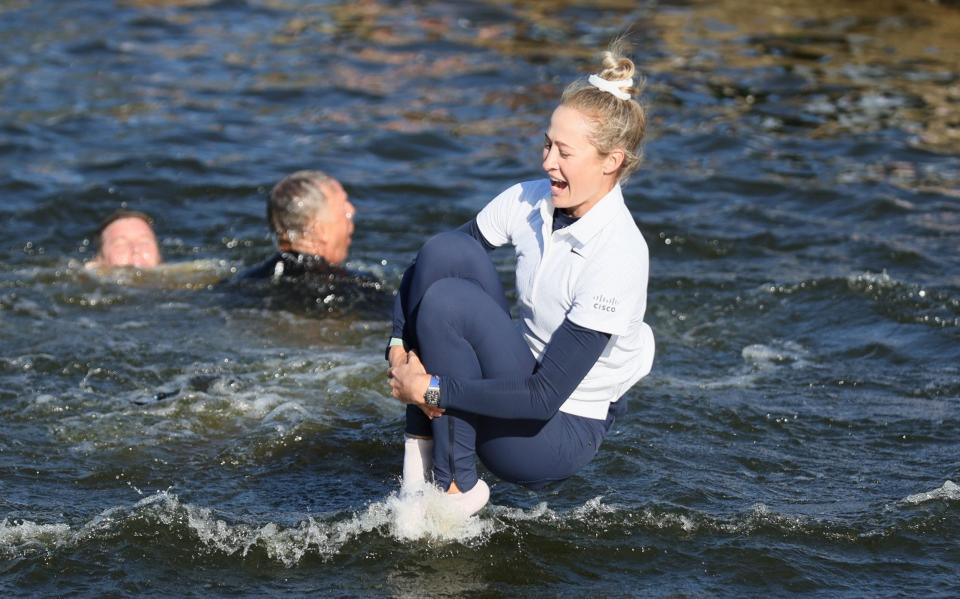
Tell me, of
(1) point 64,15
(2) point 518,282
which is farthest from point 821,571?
(1) point 64,15

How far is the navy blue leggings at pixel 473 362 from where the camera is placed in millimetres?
4832

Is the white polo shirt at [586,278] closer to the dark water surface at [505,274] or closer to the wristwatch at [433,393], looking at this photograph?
the wristwatch at [433,393]

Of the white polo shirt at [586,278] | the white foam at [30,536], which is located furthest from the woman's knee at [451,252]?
the white foam at [30,536]

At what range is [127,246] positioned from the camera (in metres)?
9.39

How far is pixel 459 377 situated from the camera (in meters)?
4.84

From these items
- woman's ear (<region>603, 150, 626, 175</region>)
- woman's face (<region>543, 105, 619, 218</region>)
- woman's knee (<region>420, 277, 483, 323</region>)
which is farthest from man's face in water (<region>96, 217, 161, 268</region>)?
woman's ear (<region>603, 150, 626, 175</region>)

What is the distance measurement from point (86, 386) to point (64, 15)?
12.3 meters

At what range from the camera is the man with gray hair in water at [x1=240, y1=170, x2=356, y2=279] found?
8484mm

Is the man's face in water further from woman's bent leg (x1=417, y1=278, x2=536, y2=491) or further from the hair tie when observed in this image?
the hair tie

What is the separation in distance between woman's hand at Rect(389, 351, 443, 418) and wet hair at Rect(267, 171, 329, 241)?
369cm

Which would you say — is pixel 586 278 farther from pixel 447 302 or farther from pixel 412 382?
pixel 412 382

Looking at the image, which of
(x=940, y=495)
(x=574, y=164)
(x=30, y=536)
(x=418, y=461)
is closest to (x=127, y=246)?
(x=30, y=536)

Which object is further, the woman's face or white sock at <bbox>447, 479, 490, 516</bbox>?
white sock at <bbox>447, 479, 490, 516</bbox>

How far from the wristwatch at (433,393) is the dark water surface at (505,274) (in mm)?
653
